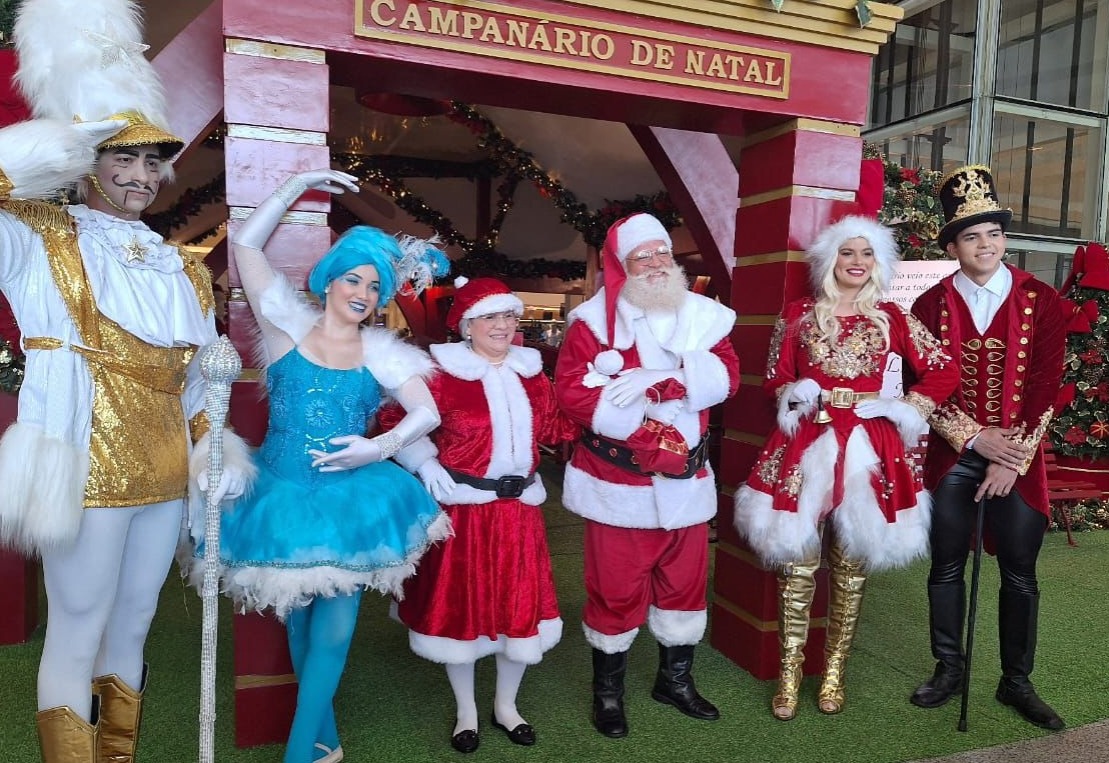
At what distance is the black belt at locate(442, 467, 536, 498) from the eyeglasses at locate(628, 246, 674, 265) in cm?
91

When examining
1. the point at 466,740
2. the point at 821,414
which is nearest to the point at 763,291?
the point at 821,414

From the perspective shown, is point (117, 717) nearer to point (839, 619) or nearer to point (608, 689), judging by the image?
point (608, 689)

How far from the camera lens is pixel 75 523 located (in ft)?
5.89

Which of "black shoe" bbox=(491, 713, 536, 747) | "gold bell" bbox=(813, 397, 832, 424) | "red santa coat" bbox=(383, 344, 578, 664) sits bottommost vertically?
"black shoe" bbox=(491, 713, 536, 747)

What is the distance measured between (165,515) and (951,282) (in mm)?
2993

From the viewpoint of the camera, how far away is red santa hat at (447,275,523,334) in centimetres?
268

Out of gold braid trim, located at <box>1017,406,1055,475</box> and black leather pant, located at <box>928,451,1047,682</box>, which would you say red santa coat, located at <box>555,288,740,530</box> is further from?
gold braid trim, located at <box>1017,406,1055,475</box>

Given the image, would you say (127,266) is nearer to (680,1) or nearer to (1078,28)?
(680,1)

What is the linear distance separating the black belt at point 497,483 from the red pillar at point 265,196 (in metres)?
0.71

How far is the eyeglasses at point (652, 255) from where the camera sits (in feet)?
9.16

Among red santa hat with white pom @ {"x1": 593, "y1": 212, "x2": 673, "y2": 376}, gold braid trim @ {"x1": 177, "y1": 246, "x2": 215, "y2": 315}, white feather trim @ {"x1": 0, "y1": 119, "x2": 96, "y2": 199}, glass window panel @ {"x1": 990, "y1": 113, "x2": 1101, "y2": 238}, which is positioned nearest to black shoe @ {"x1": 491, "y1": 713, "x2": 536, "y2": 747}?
red santa hat with white pom @ {"x1": 593, "y1": 212, "x2": 673, "y2": 376}

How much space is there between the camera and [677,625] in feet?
9.53

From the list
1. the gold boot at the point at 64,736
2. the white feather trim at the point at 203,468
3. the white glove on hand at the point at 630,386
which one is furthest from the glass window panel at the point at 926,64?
the gold boot at the point at 64,736

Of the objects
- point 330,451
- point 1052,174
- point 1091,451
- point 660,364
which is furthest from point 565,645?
point 1052,174
